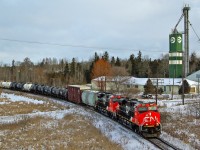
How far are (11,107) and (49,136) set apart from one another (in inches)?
1109

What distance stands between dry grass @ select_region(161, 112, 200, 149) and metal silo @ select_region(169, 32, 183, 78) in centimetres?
6271

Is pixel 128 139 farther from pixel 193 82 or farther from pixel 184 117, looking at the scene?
pixel 193 82

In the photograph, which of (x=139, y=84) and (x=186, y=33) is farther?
(x=186, y=33)

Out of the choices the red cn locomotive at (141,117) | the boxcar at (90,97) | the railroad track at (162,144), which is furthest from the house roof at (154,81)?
the railroad track at (162,144)

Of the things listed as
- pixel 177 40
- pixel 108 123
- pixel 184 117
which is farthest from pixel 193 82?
pixel 108 123

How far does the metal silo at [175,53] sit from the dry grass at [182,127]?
206ft

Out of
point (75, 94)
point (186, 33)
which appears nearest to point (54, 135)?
point (75, 94)

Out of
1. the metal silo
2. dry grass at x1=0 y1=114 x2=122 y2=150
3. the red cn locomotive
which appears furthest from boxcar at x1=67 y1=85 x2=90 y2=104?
the metal silo

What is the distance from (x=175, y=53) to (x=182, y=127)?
72060mm

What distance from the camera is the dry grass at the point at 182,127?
27359mm

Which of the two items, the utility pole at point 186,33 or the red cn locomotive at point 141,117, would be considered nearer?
the red cn locomotive at point 141,117

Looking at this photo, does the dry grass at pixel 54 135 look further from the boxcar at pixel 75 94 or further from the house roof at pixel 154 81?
the house roof at pixel 154 81

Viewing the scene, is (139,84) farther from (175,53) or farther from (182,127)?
(182,127)

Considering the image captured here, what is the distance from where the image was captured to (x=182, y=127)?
3275 cm
